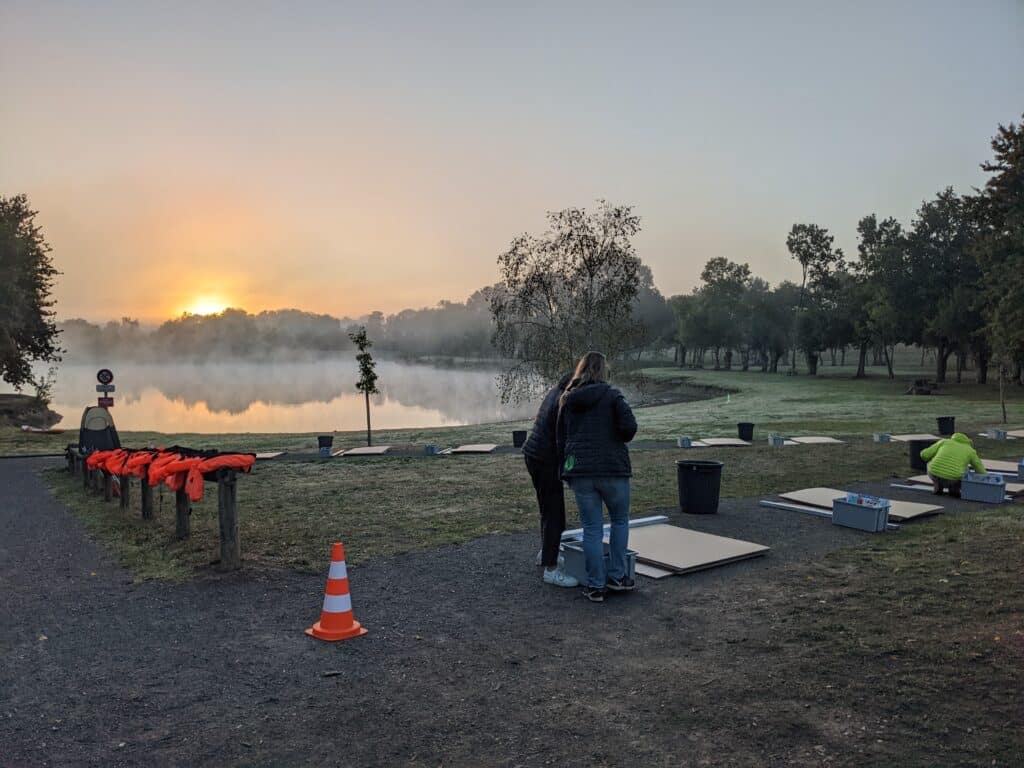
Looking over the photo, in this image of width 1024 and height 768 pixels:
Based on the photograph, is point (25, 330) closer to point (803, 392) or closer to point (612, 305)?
point (612, 305)

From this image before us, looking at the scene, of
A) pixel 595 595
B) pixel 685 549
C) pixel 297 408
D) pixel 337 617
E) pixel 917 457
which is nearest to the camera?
pixel 337 617

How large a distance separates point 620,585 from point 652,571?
82cm

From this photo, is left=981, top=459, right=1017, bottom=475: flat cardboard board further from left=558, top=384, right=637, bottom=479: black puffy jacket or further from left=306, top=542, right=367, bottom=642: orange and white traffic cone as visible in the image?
left=306, top=542, right=367, bottom=642: orange and white traffic cone

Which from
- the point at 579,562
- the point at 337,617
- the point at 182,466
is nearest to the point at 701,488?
the point at 579,562

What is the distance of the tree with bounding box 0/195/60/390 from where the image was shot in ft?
103

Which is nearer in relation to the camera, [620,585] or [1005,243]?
[620,585]

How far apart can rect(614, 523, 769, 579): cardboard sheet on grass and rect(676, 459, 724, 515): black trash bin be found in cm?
122

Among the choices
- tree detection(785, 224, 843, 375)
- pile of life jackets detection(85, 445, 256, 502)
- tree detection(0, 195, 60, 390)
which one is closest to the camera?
pile of life jackets detection(85, 445, 256, 502)

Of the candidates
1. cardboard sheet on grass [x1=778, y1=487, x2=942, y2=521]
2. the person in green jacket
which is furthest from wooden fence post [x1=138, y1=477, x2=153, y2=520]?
the person in green jacket

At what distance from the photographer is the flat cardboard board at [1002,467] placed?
12.4 metres

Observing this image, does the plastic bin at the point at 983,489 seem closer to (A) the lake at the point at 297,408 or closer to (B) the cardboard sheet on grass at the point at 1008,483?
(B) the cardboard sheet on grass at the point at 1008,483

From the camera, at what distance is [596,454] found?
567 centimetres

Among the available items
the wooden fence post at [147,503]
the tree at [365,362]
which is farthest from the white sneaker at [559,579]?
the tree at [365,362]

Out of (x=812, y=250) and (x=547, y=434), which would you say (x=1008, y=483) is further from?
(x=812, y=250)
